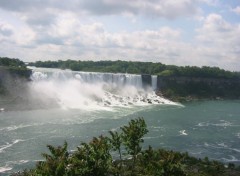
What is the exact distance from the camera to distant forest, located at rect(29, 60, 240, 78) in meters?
130

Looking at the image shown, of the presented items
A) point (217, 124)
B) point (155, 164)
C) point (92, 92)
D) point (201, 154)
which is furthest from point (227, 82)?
point (155, 164)

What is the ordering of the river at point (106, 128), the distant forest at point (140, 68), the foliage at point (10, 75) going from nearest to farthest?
the river at point (106, 128)
the foliage at point (10, 75)
the distant forest at point (140, 68)

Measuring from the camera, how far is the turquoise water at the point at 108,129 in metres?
48.8

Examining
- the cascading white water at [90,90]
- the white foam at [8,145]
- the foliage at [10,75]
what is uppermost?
the foliage at [10,75]

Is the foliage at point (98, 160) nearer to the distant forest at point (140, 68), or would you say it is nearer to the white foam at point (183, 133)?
the white foam at point (183, 133)

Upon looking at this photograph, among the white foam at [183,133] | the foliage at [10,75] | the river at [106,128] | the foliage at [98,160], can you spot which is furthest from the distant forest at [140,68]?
the foliage at [98,160]

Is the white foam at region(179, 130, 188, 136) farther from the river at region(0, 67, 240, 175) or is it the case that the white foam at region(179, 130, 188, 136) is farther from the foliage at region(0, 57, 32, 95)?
the foliage at region(0, 57, 32, 95)

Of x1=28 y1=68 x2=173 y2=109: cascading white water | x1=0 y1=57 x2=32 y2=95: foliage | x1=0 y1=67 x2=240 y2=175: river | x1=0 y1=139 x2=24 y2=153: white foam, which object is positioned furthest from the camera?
x1=28 y1=68 x2=173 y2=109: cascading white water

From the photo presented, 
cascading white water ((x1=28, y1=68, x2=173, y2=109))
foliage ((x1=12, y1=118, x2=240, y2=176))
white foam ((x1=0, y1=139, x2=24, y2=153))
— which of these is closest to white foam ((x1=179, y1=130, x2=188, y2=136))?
white foam ((x1=0, y1=139, x2=24, y2=153))

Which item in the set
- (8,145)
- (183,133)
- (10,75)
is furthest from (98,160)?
(10,75)

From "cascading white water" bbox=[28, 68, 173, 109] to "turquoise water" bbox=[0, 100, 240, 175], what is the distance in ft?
28.7

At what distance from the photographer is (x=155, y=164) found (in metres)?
26.9

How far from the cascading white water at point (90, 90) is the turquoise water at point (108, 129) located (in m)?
8.74

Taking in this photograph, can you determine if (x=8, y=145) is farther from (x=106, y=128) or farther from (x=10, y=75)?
(x=10, y=75)
